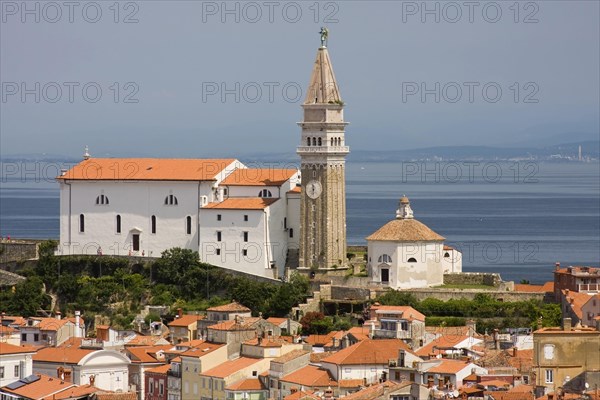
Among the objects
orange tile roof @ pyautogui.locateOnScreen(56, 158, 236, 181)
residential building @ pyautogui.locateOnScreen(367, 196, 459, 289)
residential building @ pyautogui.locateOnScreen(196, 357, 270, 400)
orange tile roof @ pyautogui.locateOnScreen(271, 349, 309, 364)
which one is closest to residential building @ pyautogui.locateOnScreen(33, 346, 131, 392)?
residential building @ pyautogui.locateOnScreen(196, 357, 270, 400)

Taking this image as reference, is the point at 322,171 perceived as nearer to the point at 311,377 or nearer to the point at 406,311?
the point at 406,311

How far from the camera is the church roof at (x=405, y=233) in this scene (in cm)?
6825

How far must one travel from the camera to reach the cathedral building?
7094 cm

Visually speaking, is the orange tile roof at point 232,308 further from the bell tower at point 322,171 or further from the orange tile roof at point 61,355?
the orange tile roof at point 61,355

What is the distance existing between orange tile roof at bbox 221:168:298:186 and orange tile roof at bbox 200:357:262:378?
1946cm

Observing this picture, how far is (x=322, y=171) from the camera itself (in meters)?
70.9

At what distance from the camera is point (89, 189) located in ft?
251

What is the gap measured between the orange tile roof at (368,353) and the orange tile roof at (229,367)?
2.37 meters

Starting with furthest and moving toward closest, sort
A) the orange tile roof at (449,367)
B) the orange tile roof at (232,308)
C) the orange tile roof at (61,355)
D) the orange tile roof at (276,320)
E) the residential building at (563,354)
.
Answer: the orange tile roof at (232,308)
the orange tile roof at (276,320)
the orange tile roof at (61,355)
the residential building at (563,354)
the orange tile roof at (449,367)

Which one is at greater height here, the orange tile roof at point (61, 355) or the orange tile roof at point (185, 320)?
the orange tile roof at point (185, 320)

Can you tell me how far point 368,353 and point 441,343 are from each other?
447 centimetres

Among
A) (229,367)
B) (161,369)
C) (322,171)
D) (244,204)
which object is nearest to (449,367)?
(229,367)

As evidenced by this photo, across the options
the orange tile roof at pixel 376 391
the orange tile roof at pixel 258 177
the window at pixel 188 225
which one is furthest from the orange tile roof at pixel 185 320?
the orange tile roof at pixel 376 391

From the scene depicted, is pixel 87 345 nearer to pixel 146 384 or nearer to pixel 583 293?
pixel 146 384
